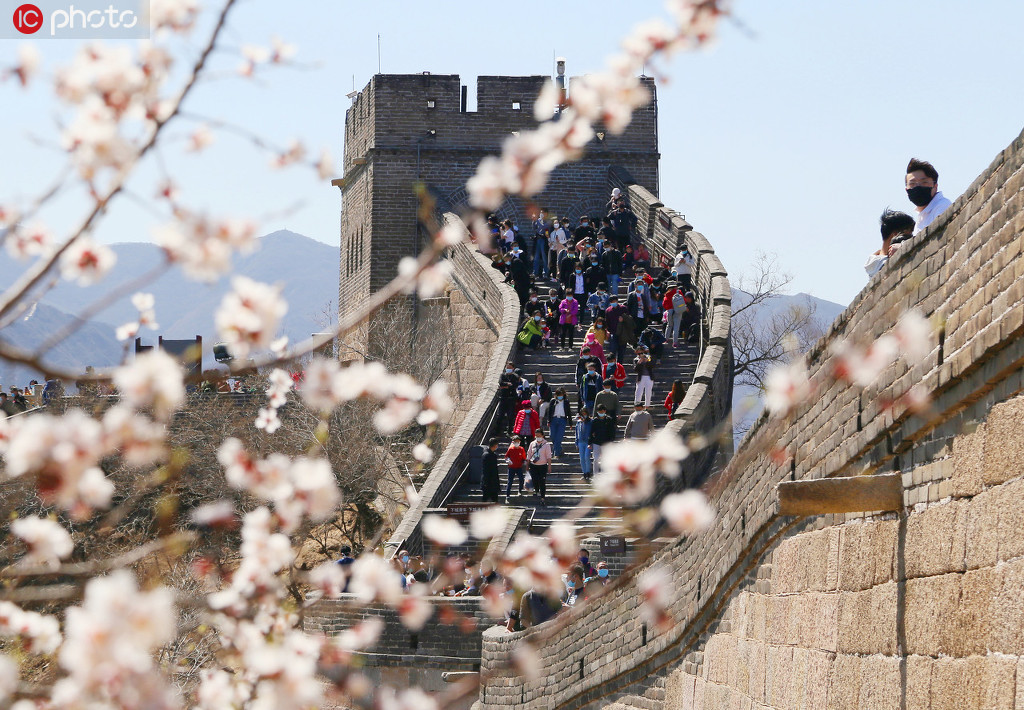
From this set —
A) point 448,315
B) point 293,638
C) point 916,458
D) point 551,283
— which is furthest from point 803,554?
point 448,315

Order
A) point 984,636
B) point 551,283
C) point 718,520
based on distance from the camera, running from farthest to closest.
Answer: point 551,283 → point 718,520 → point 984,636

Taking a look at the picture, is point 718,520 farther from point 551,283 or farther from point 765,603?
point 551,283

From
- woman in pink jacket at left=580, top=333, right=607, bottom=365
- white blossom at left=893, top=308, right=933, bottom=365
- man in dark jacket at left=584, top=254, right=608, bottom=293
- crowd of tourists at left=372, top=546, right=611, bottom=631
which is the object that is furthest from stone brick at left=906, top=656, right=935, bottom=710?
man in dark jacket at left=584, top=254, right=608, bottom=293

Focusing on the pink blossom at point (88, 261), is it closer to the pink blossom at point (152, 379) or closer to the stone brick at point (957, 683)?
the pink blossom at point (152, 379)

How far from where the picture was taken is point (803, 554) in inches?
336

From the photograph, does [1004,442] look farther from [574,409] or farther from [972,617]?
[574,409]

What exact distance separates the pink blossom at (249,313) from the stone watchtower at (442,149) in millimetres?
32433

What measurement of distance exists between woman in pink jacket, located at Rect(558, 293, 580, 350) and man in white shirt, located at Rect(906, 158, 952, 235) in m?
16.9

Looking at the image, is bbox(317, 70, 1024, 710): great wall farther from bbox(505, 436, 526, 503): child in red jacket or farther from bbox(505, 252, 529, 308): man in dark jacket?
bbox(505, 252, 529, 308): man in dark jacket

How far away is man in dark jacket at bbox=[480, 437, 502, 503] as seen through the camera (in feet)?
66.7

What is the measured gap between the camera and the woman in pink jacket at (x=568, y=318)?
25125 mm

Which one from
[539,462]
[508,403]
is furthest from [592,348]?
[539,462]

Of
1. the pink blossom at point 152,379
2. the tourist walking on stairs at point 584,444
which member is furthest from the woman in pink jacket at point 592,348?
the pink blossom at point 152,379

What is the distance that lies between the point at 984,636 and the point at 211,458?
28.9 m
